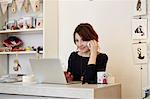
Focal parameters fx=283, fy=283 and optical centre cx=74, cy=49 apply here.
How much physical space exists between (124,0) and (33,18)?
109cm

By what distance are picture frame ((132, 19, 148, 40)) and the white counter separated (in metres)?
0.75

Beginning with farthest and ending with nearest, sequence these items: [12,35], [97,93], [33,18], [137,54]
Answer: [12,35], [33,18], [137,54], [97,93]

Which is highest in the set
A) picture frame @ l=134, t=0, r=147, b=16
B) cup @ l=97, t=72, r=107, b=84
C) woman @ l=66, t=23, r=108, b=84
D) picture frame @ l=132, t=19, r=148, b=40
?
picture frame @ l=134, t=0, r=147, b=16

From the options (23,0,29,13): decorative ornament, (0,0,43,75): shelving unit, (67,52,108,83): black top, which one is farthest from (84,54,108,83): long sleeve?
(23,0,29,13): decorative ornament

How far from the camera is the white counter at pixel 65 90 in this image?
1588 mm

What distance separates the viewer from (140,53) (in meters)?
2.51

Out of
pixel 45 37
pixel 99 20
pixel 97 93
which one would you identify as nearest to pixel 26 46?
pixel 45 37

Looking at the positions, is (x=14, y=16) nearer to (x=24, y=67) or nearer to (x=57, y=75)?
(x=24, y=67)

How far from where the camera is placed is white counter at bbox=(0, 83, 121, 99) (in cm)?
159

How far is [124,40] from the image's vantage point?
2.61 meters

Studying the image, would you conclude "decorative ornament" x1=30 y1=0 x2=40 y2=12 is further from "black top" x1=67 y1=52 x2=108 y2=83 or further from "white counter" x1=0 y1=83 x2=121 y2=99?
"white counter" x1=0 y1=83 x2=121 y2=99

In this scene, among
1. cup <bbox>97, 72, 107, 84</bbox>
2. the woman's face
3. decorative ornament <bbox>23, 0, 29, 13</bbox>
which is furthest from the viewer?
decorative ornament <bbox>23, 0, 29, 13</bbox>

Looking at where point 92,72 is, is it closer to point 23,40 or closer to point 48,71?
point 48,71

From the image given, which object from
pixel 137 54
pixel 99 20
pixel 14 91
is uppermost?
pixel 99 20
